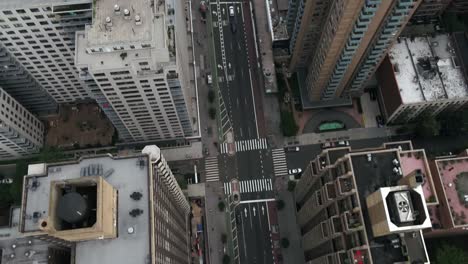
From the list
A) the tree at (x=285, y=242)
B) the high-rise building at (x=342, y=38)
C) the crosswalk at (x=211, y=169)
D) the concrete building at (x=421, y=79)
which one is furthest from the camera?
the crosswalk at (x=211, y=169)

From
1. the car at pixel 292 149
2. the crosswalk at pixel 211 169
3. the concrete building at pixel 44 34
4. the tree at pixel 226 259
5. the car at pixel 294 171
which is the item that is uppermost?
the concrete building at pixel 44 34

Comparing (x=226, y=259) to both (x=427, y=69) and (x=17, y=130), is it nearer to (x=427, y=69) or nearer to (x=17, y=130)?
(x=17, y=130)

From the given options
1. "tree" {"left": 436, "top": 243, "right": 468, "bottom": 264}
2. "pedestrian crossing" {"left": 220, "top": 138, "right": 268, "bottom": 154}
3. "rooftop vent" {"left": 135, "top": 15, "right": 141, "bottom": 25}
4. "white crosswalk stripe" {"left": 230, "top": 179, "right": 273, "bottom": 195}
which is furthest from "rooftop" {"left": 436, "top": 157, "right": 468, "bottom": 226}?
"rooftop vent" {"left": 135, "top": 15, "right": 141, "bottom": 25}

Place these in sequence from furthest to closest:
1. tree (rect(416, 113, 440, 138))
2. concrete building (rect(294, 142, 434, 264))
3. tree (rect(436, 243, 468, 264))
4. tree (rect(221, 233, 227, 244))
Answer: tree (rect(416, 113, 440, 138))
tree (rect(221, 233, 227, 244))
tree (rect(436, 243, 468, 264))
concrete building (rect(294, 142, 434, 264))

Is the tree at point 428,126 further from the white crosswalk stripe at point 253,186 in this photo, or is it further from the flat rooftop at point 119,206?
the flat rooftop at point 119,206

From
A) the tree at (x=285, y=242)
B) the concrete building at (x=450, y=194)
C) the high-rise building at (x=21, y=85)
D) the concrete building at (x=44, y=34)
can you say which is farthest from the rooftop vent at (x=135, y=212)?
the concrete building at (x=450, y=194)

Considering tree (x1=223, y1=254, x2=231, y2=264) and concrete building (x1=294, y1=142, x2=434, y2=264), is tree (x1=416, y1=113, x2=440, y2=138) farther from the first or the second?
tree (x1=223, y1=254, x2=231, y2=264)
